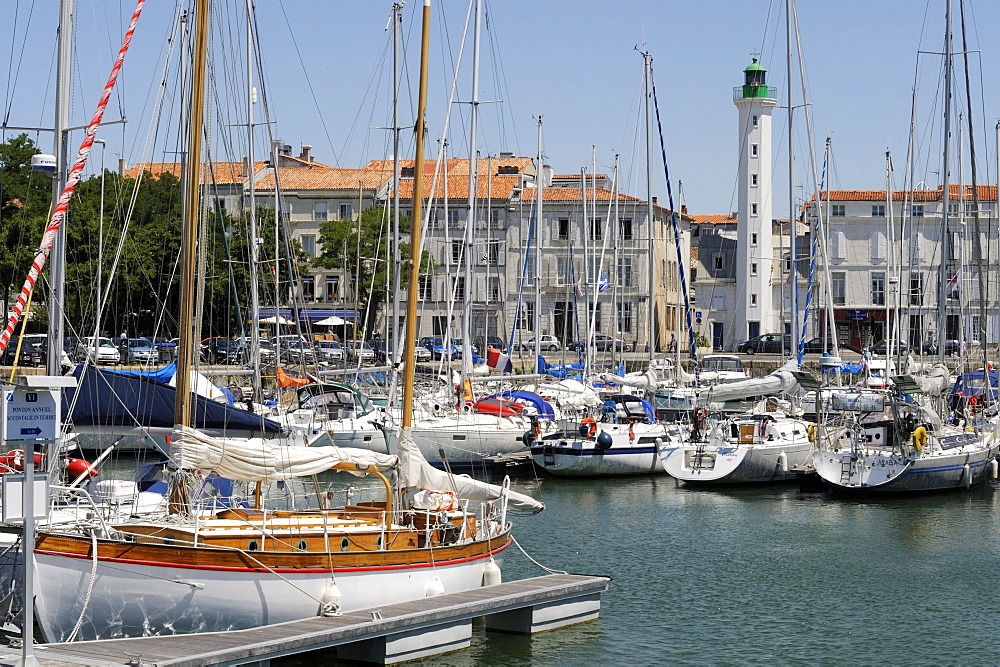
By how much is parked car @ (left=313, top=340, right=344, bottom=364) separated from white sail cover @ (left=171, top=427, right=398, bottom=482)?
2664 centimetres

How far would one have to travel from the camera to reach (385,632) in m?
15.9

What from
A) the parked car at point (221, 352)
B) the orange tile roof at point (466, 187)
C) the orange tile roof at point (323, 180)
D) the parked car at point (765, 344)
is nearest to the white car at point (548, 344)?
the orange tile roof at point (466, 187)

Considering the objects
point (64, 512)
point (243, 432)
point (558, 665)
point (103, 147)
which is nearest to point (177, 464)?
point (64, 512)

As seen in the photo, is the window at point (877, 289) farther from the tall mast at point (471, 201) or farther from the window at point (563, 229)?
the tall mast at point (471, 201)

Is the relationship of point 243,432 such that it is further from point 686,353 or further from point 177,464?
point 686,353

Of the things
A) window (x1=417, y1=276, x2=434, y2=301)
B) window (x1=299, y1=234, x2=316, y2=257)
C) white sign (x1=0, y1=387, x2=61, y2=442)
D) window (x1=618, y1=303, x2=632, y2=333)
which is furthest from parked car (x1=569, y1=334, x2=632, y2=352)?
white sign (x1=0, y1=387, x2=61, y2=442)

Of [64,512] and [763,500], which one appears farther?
[763,500]

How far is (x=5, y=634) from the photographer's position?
56.8ft

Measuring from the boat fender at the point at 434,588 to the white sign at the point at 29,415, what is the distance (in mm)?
6336

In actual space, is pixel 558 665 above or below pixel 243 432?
below

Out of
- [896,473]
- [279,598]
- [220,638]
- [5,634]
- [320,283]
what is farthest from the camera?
[320,283]

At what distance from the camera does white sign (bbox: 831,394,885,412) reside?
4384 centimetres

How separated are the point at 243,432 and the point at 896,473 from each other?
16067mm

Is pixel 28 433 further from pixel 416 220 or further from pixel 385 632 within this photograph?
pixel 416 220
